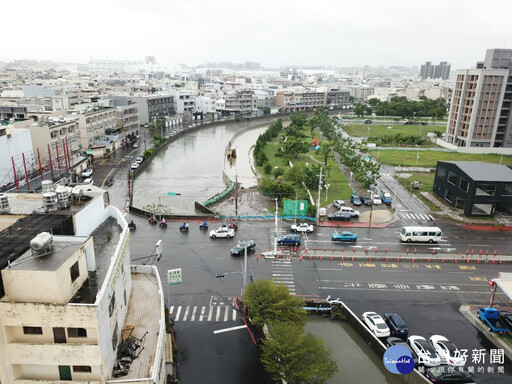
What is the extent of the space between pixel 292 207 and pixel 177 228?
46.7ft

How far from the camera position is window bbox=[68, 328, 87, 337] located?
1686 cm

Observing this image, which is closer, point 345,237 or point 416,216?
point 345,237

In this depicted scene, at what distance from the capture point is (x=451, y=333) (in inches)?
1100

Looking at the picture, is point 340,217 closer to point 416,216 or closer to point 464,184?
point 416,216

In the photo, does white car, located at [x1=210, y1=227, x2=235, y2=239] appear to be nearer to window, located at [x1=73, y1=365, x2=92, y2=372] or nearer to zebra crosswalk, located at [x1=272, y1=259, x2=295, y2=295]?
zebra crosswalk, located at [x1=272, y1=259, x2=295, y2=295]

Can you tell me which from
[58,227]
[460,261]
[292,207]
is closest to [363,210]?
[292,207]

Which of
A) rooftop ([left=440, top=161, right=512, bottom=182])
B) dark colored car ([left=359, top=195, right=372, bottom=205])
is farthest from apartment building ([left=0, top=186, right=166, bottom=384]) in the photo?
rooftop ([left=440, top=161, right=512, bottom=182])

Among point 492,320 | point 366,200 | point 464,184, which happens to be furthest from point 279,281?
point 464,184

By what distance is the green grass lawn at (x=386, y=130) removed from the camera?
11806 centimetres

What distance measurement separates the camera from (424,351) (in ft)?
81.9

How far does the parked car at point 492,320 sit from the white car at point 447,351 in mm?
4191

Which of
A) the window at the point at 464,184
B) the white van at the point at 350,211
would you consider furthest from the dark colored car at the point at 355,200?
the window at the point at 464,184

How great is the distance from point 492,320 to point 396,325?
24.1 feet

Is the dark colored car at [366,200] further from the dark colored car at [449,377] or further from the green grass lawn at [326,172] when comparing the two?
the dark colored car at [449,377]
